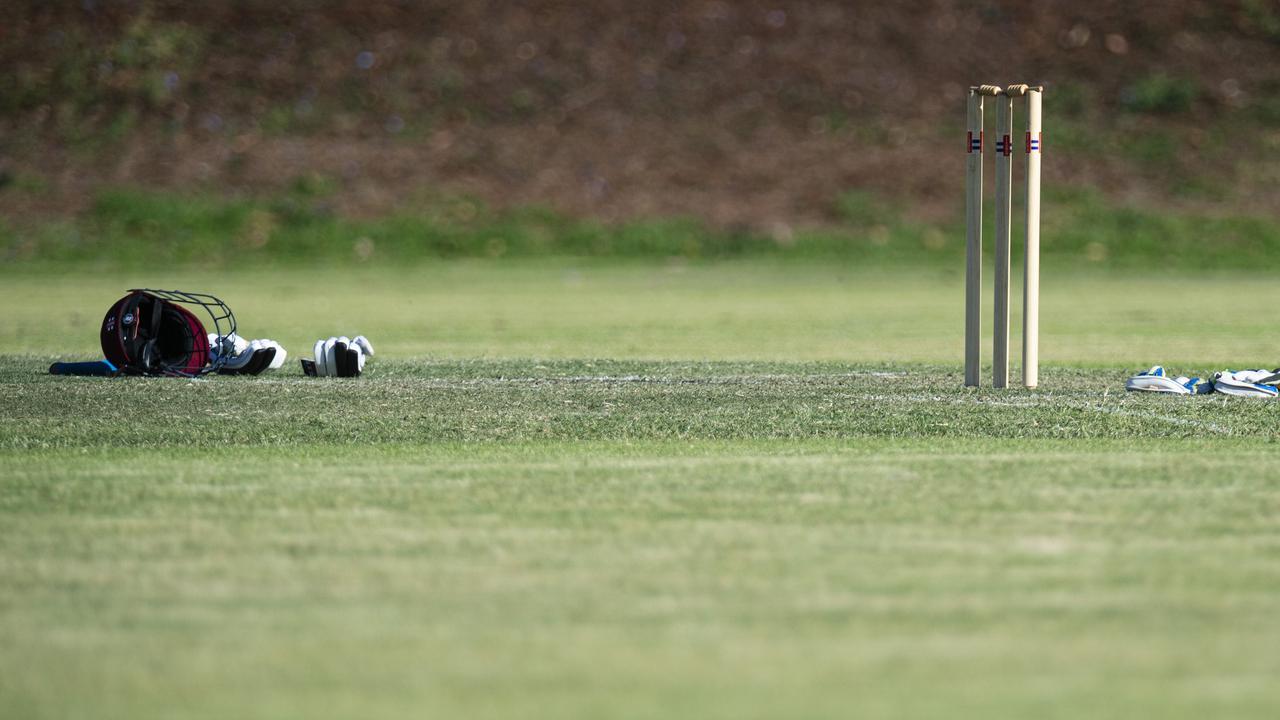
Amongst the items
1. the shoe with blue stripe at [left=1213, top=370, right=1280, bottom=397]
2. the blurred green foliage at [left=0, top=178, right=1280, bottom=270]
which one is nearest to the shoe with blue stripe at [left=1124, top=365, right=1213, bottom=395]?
the shoe with blue stripe at [left=1213, top=370, right=1280, bottom=397]

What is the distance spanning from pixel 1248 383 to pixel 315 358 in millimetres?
5748

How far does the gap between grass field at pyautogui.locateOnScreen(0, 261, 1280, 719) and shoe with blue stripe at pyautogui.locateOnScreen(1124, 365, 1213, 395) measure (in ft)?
0.80

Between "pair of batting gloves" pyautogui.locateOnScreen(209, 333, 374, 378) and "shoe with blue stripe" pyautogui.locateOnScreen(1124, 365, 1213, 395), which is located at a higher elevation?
"pair of batting gloves" pyautogui.locateOnScreen(209, 333, 374, 378)

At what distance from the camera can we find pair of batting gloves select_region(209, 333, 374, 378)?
36.3 ft

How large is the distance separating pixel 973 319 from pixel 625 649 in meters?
6.29

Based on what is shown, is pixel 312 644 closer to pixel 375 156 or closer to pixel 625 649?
pixel 625 649

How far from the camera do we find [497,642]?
433 cm

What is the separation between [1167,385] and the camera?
1007cm

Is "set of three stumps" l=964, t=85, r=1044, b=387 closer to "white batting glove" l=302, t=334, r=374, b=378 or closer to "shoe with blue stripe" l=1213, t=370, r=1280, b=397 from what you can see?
"shoe with blue stripe" l=1213, t=370, r=1280, b=397

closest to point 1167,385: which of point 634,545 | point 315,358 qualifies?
point 315,358

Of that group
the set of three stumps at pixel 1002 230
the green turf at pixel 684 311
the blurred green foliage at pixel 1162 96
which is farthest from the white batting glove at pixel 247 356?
the blurred green foliage at pixel 1162 96

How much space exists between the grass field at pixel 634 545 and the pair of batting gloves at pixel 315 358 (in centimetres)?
28

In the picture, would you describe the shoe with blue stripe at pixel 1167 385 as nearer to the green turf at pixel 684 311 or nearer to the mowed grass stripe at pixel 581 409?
the mowed grass stripe at pixel 581 409

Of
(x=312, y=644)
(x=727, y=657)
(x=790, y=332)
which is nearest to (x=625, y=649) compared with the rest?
(x=727, y=657)
